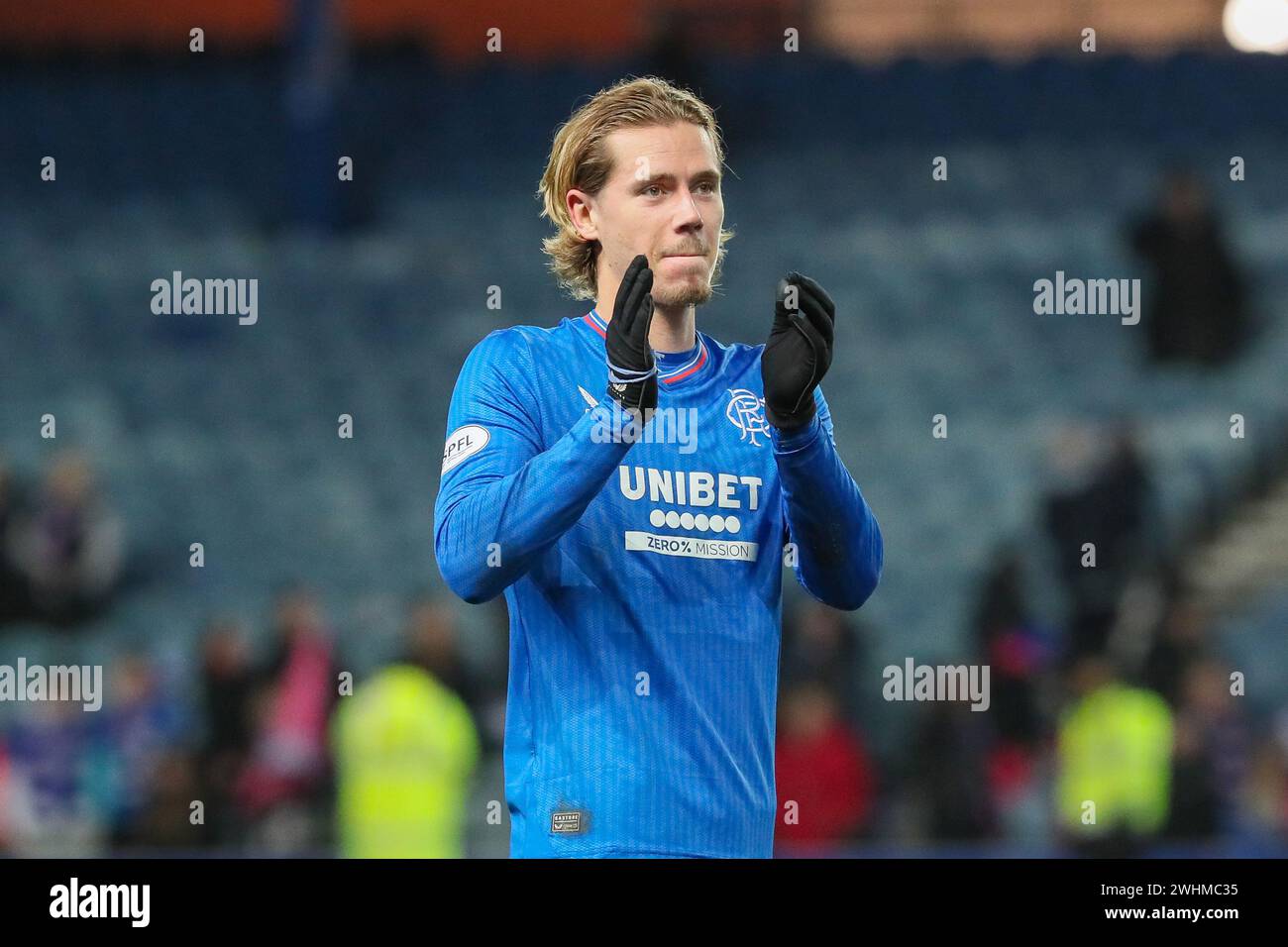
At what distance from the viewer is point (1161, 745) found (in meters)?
9.16

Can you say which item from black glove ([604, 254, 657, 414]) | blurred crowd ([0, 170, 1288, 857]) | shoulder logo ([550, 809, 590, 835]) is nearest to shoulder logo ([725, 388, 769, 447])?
black glove ([604, 254, 657, 414])

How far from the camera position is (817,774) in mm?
9297

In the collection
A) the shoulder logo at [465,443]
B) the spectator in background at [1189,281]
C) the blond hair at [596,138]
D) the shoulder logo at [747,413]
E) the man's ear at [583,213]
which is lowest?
the shoulder logo at [465,443]

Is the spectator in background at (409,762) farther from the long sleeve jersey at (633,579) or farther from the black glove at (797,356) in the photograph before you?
→ the black glove at (797,356)

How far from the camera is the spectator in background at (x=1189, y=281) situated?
1188 centimetres

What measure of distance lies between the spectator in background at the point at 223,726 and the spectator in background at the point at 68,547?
163 centimetres

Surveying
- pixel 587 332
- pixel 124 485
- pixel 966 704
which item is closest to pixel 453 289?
pixel 124 485

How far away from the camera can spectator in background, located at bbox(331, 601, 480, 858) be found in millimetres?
9117

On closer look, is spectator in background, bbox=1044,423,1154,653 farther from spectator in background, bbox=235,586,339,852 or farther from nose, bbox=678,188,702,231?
nose, bbox=678,188,702,231

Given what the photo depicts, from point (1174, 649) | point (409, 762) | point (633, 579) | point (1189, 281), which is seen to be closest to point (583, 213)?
point (633, 579)

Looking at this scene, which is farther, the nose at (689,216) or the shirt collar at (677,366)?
the shirt collar at (677,366)

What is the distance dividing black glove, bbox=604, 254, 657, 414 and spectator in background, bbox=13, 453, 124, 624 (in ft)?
28.8

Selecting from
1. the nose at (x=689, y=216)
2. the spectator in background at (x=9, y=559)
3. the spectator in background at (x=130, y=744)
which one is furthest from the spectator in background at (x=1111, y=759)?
the nose at (x=689, y=216)

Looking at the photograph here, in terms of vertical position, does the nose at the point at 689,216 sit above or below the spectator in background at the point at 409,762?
above
